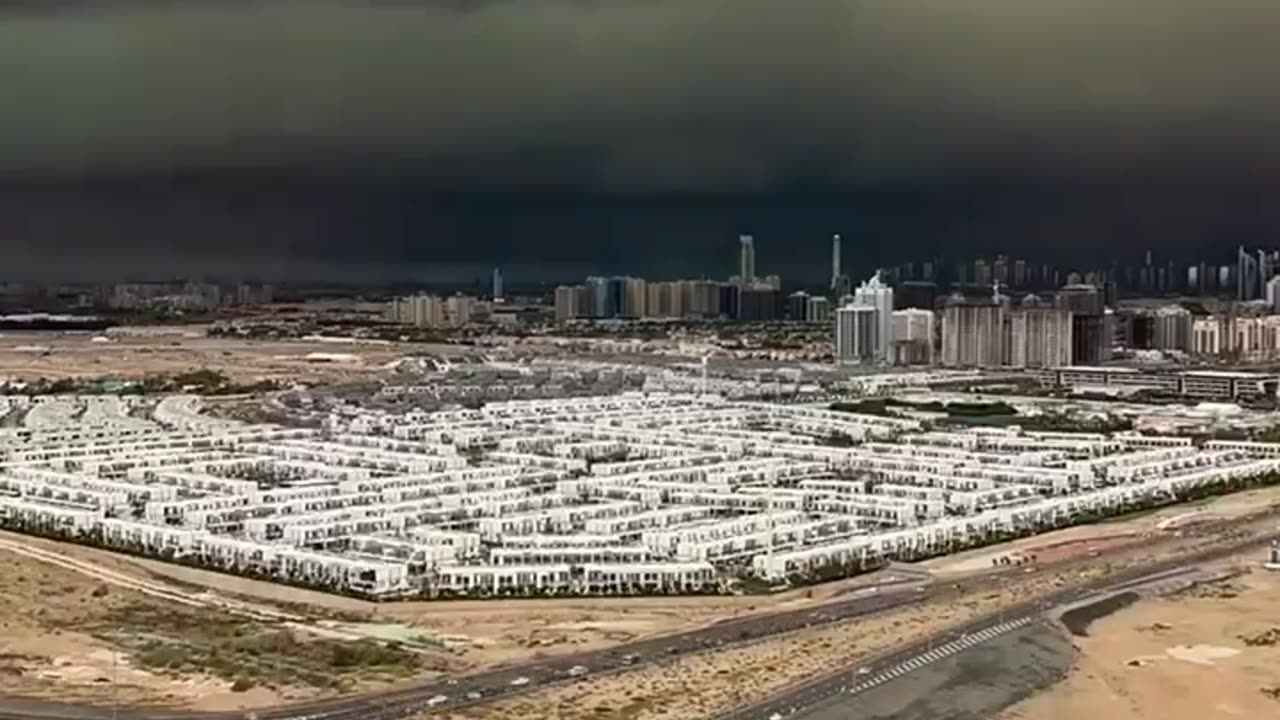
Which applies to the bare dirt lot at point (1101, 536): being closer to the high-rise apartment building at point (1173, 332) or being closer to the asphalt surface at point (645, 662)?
the asphalt surface at point (645, 662)

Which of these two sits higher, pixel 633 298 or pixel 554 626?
pixel 633 298

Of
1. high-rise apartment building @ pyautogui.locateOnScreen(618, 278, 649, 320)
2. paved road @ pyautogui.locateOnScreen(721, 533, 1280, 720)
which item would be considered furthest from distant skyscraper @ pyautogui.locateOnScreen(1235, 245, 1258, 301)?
paved road @ pyautogui.locateOnScreen(721, 533, 1280, 720)

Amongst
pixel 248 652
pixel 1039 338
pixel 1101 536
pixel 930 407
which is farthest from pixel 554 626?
pixel 1039 338

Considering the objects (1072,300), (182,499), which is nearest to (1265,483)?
(182,499)

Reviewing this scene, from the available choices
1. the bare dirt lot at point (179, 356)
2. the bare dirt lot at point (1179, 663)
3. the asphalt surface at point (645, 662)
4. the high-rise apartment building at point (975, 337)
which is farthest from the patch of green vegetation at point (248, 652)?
the high-rise apartment building at point (975, 337)

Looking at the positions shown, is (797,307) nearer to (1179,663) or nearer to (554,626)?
(554,626)

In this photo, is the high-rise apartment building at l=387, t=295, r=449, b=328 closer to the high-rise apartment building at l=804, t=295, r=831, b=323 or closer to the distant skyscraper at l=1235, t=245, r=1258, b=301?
the high-rise apartment building at l=804, t=295, r=831, b=323
